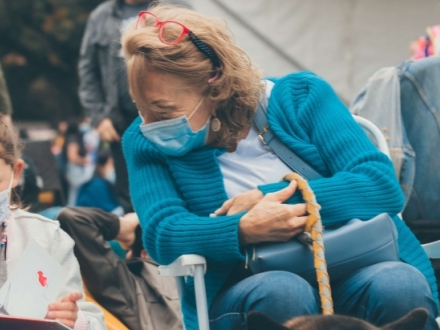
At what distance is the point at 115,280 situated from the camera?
361cm

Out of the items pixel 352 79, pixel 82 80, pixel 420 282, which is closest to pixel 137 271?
pixel 420 282

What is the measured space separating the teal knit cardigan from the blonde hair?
100 millimetres

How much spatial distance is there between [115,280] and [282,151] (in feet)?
3.49

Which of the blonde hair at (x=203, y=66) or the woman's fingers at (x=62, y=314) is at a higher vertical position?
the blonde hair at (x=203, y=66)

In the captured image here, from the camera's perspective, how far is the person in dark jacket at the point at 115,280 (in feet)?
11.7

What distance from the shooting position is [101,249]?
3.62m

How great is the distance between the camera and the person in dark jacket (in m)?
3.56

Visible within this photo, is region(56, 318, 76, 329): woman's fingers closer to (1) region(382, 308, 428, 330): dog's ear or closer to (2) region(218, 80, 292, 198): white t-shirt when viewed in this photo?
(2) region(218, 80, 292, 198): white t-shirt

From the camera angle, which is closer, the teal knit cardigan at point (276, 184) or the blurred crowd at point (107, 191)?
the teal knit cardigan at point (276, 184)

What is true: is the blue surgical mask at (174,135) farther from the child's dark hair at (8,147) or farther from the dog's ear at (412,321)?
the dog's ear at (412,321)

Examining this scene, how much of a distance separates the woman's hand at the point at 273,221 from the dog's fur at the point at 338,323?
414 mm

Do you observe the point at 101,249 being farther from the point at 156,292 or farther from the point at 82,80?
the point at 82,80

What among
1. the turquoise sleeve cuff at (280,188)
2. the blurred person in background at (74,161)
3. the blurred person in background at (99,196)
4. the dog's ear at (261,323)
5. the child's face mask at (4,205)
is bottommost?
the blurred person in background at (74,161)

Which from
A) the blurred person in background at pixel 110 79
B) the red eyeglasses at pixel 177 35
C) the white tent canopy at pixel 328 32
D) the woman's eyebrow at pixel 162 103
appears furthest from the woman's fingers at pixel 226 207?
the white tent canopy at pixel 328 32
